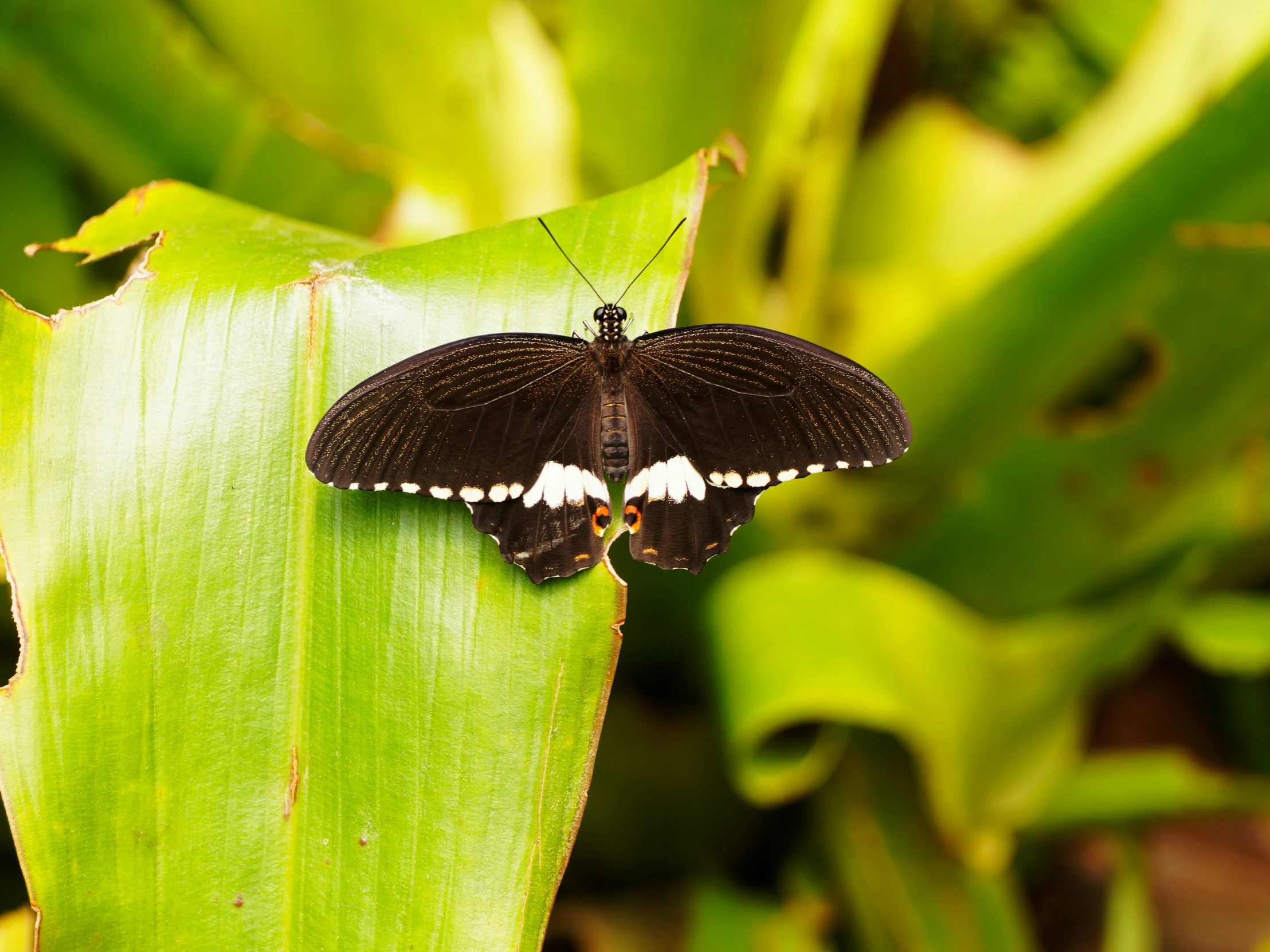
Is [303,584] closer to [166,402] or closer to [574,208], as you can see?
[166,402]

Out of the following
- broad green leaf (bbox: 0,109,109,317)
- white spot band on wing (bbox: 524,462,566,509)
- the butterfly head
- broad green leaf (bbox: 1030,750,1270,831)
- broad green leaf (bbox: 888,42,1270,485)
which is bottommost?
broad green leaf (bbox: 1030,750,1270,831)

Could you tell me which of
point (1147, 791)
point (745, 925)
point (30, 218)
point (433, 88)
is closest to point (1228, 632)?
point (1147, 791)

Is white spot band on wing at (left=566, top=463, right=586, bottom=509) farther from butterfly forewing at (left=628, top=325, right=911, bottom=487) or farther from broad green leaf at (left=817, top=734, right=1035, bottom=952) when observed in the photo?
broad green leaf at (left=817, top=734, right=1035, bottom=952)

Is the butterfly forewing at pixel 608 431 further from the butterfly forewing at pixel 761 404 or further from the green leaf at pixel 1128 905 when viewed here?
the green leaf at pixel 1128 905

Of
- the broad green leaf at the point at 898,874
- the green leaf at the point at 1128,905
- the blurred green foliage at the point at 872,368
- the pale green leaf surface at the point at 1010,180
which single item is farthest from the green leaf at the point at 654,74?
the green leaf at the point at 1128,905

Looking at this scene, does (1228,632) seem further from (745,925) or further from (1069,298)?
(745,925)

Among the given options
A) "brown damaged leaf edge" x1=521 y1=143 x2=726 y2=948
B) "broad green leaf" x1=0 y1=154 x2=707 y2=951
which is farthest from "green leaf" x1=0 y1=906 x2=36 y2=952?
"brown damaged leaf edge" x1=521 y1=143 x2=726 y2=948
